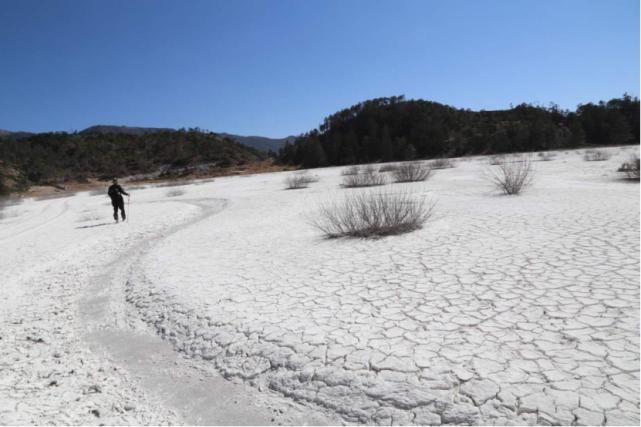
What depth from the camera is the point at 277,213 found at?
1256 cm

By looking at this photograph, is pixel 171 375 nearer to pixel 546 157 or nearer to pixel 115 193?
pixel 115 193

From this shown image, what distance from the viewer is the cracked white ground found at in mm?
2816

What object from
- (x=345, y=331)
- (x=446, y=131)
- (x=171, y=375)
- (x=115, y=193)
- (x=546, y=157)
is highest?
(x=446, y=131)

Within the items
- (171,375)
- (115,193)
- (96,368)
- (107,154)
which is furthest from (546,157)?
(107,154)

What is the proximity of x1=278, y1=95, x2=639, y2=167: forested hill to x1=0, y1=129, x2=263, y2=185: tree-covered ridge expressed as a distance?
14.7 m

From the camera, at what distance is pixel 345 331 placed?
12.4 ft

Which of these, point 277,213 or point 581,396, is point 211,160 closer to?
point 277,213

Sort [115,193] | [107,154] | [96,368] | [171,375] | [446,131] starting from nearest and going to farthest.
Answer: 1. [171,375]
2. [96,368]
3. [115,193]
4. [446,131]
5. [107,154]

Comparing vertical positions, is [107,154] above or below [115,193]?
above

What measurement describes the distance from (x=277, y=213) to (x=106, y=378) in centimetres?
914

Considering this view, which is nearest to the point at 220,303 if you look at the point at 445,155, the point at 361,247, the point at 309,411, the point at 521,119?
the point at 309,411

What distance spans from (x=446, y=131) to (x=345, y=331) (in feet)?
182

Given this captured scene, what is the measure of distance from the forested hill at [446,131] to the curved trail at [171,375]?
4565cm

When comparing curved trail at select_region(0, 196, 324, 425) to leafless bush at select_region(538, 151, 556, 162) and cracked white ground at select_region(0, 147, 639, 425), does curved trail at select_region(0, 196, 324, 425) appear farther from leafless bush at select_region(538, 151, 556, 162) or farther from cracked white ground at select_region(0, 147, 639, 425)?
leafless bush at select_region(538, 151, 556, 162)
